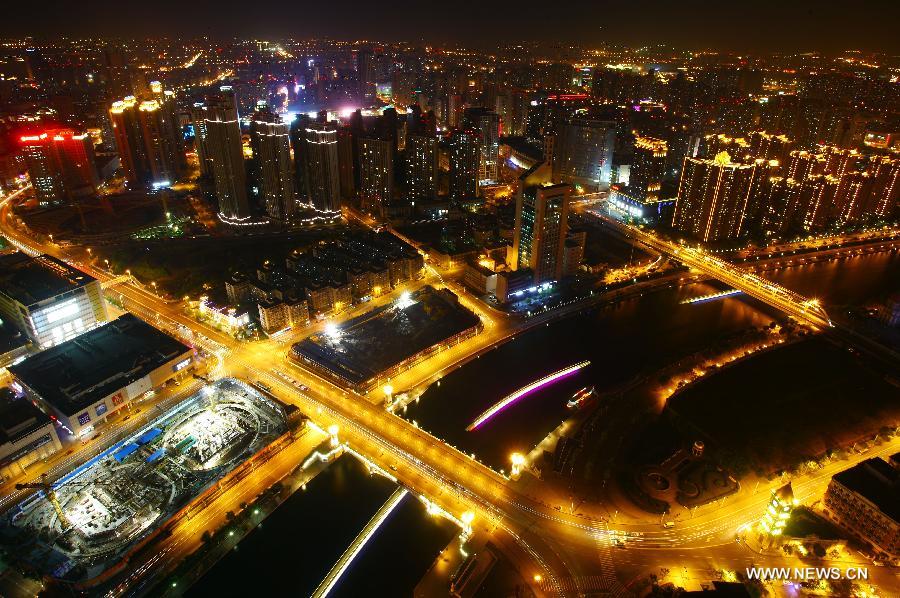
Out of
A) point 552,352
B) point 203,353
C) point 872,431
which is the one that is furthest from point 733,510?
point 203,353

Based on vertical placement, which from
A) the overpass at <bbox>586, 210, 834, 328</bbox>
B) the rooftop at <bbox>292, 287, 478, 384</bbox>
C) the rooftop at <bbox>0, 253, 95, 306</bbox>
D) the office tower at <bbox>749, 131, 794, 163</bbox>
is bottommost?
the rooftop at <bbox>292, 287, 478, 384</bbox>

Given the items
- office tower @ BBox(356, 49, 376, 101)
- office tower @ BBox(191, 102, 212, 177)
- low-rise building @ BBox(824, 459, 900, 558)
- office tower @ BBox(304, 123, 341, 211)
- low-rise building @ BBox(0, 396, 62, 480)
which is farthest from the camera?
office tower @ BBox(356, 49, 376, 101)

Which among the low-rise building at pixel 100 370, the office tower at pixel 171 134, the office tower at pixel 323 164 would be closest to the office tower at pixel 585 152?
the office tower at pixel 323 164

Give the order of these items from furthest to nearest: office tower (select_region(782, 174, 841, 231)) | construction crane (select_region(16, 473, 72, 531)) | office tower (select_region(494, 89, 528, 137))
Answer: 1. office tower (select_region(494, 89, 528, 137))
2. office tower (select_region(782, 174, 841, 231))
3. construction crane (select_region(16, 473, 72, 531))

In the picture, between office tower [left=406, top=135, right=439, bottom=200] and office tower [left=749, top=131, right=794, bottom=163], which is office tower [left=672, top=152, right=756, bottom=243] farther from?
office tower [left=406, top=135, right=439, bottom=200]

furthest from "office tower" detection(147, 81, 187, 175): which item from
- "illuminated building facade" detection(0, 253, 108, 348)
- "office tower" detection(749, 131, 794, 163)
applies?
"office tower" detection(749, 131, 794, 163)

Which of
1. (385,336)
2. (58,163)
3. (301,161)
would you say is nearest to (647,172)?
(385,336)

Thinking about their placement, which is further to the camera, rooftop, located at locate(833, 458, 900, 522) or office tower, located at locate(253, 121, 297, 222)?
office tower, located at locate(253, 121, 297, 222)
